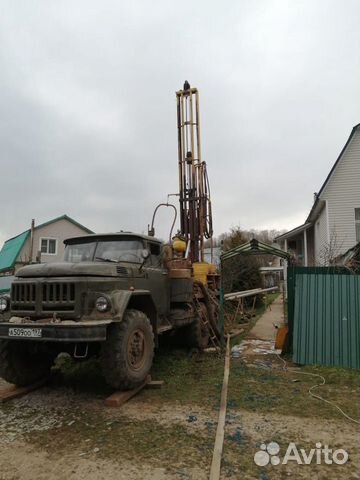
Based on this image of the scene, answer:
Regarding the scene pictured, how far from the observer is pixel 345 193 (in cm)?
1644

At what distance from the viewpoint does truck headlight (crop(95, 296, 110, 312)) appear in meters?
4.94

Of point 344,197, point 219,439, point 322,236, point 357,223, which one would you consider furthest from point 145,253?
point 322,236

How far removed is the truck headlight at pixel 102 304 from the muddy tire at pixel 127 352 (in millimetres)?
279

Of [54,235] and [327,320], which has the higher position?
[54,235]

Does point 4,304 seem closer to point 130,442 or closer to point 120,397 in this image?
point 120,397

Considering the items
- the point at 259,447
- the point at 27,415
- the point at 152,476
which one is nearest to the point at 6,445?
the point at 27,415

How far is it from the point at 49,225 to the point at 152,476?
27647mm

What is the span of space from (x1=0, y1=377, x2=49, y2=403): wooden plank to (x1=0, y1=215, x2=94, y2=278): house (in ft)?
69.7

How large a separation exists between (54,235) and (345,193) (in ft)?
67.8

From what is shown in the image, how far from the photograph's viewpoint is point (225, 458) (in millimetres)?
3518

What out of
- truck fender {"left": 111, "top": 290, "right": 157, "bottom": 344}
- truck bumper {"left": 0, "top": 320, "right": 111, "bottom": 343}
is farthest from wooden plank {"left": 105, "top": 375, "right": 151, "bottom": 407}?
truck fender {"left": 111, "top": 290, "right": 157, "bottom": 344}

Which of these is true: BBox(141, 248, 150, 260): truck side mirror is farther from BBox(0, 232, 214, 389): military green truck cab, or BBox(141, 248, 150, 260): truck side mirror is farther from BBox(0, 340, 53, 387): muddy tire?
BBox(0, 340, 53, 387): muddy tire

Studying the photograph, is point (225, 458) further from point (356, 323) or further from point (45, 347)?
point (356, 323)

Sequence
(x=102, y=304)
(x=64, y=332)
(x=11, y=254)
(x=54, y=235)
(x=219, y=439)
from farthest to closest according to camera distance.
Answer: (x=54, y=235) < (x=11, y=254) < (x=102, y=304) < (x=64, y=332) < (x=219, y=439)
